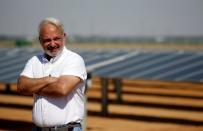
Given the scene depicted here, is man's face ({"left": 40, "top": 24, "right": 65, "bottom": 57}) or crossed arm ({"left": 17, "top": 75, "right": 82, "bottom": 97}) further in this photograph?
man's face ({"left": 40, "top": 24, "right": 65, "bottom": 57})

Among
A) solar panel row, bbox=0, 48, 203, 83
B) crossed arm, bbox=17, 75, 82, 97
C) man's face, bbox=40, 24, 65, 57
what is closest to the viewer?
crossed arm, bbox=17, 75, 82, 97

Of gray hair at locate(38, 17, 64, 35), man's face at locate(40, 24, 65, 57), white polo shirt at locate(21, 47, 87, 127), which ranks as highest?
gray hair at locate(38, 17, 64, 35)

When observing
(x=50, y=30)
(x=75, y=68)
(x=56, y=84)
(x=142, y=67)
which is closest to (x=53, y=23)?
(x=50, y=30)

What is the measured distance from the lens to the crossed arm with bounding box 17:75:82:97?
4.37 m

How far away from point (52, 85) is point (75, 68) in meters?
0.33

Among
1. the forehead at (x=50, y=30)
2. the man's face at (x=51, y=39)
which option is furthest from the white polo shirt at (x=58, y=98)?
the forehead at (x=50, y=30)

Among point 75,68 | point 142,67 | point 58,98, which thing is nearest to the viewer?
point 58,98

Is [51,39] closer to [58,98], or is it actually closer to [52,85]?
[52,85]

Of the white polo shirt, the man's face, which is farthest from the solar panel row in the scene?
the man's face

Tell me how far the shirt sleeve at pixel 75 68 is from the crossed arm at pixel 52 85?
0.05 meters

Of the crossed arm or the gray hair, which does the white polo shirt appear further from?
the gray hair

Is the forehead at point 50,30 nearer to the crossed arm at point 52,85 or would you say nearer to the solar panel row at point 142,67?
the crossed arm at point 52,85

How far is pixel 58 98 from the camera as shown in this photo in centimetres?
443

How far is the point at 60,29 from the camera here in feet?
14.9
